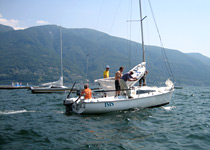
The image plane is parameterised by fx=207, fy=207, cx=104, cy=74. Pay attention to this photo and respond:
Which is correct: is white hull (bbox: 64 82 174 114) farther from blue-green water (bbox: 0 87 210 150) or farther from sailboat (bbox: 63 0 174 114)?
blue-green water (bbox: 0 87 210 150)

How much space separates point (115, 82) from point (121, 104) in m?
1.55

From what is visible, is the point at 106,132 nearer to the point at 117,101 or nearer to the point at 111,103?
the point at 111,103

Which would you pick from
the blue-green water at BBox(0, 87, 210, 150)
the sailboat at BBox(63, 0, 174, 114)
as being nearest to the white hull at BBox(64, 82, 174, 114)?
the sailboat at BBox(63, 0, 174, 114)

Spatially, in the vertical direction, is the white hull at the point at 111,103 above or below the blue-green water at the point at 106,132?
above

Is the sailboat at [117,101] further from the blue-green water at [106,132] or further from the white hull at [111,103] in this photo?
the blue-green water at [106,132]

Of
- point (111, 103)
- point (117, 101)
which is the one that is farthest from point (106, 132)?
point (117, 101)

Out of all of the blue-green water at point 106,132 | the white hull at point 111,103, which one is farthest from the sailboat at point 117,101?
the blue-green water at point 106,132

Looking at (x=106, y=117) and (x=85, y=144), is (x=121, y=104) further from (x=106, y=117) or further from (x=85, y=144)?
(x=85, y=144)

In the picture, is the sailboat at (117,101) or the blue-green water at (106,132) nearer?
the blue-green water at (106,132)

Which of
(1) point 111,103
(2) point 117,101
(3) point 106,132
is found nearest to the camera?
(3) point 106,132

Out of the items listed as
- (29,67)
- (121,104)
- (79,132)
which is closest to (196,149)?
(79,132)

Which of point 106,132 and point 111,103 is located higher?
point 111,103

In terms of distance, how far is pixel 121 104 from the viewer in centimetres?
1183

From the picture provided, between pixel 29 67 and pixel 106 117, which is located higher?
pixel 29 67
